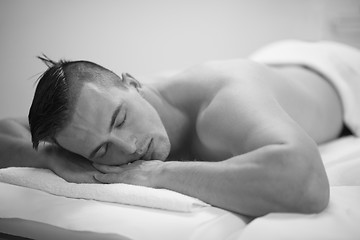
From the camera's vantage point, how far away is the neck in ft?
4.21

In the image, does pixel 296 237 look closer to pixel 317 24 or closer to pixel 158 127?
pixel 158 127

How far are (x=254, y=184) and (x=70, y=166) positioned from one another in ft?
1.65

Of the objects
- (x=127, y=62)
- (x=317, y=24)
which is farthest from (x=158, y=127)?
(x=317, y=24)

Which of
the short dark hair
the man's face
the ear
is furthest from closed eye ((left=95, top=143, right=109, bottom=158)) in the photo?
the ear

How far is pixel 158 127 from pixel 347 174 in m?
0.51

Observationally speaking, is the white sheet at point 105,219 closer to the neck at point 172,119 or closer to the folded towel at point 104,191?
the folded towel at point 104,191

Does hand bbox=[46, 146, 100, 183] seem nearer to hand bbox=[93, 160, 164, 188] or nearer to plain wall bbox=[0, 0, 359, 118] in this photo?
hand bbox=[93, 160, 164, 188]

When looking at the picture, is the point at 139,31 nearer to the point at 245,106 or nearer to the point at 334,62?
the point at 334,62

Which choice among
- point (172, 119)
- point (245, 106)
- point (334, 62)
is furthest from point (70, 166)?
point (334, 62)

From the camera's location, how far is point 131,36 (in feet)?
7.43

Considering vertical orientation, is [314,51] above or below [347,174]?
above

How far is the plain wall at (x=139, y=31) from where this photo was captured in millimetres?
1787

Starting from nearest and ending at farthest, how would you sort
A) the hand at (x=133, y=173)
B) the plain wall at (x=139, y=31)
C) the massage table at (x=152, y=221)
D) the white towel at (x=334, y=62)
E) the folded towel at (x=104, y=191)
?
A: the massage table at (x=152, y=221) → the folded towel at (x=104, y=191) → the hand at (x=133, y=173) → the white towel at (x=334, y=62) → the plain wall at (x=139, y=31)

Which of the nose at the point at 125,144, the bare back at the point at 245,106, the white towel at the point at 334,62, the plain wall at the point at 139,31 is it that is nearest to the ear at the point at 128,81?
the bare back at the point at 245,106
